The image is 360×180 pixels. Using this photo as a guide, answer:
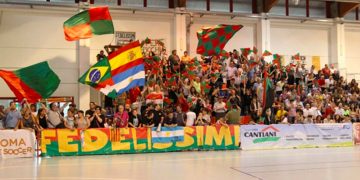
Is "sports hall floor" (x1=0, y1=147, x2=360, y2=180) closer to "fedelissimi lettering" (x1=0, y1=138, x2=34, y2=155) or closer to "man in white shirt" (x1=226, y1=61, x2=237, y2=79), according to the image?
"fedelissimi lettering" (x1=0, y1=138, x2=34, y2=155)

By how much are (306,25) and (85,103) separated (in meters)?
16.3

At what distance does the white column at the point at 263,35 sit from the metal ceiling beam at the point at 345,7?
568cm

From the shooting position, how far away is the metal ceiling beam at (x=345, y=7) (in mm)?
28048

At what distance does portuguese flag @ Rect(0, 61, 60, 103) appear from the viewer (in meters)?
14.2

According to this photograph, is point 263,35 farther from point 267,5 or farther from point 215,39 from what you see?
point 215,39

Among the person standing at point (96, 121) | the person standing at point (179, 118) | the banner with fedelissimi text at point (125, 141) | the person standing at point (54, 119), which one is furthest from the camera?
the person standing at point (179, 118)

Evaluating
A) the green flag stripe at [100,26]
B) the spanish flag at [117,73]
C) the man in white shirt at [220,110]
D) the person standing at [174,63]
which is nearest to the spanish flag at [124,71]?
the spanish flag at [117,73]

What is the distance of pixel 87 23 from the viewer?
1673 cm

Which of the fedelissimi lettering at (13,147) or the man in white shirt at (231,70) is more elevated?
the man in white shirt at (231,70)

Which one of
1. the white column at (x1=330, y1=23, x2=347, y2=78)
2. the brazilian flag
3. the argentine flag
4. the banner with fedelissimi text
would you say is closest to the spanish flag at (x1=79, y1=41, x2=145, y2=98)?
the brazilian flag

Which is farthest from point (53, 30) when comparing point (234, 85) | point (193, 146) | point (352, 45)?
point (352, 45)

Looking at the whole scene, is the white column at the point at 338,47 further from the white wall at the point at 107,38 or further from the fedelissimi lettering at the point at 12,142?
the fedelissimi lettering at the point at 12,142

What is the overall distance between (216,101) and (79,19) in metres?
6.89

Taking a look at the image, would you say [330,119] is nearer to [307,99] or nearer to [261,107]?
[307,99]
